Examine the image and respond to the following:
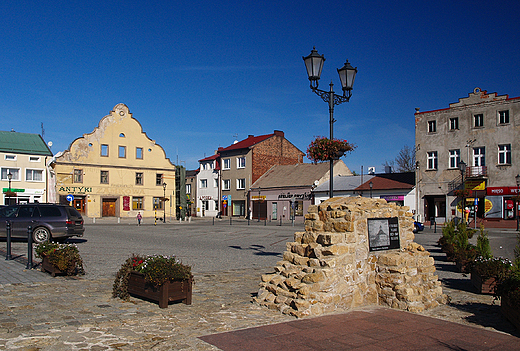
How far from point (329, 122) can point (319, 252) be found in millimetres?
4511

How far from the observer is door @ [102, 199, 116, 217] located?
5003 centimetres

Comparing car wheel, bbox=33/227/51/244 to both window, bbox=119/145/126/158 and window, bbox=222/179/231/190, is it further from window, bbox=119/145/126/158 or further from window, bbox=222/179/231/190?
window, bbox=222/179/231/190

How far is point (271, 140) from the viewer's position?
61.6 metres

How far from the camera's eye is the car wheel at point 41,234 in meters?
17.1

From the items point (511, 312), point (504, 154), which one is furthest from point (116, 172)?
point (511, 312)

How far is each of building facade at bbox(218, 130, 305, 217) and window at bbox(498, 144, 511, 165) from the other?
2980cm

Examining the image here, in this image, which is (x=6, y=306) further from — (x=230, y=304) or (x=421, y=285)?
(x=421, y=285)

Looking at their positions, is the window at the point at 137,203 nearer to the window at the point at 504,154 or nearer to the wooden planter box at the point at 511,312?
the window at the point at 504,154

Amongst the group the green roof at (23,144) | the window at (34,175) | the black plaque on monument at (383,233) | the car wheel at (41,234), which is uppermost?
the green roof at (23,144)

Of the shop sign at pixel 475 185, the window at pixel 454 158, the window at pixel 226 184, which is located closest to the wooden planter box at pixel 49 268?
the shop sign at pixel 475 185

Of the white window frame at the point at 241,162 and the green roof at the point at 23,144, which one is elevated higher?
the green roof at the point at 23,144

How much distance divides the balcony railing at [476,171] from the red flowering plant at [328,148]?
113ft

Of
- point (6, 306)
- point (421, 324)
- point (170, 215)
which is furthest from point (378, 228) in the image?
point (170, 215)

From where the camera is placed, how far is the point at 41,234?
17219mm
